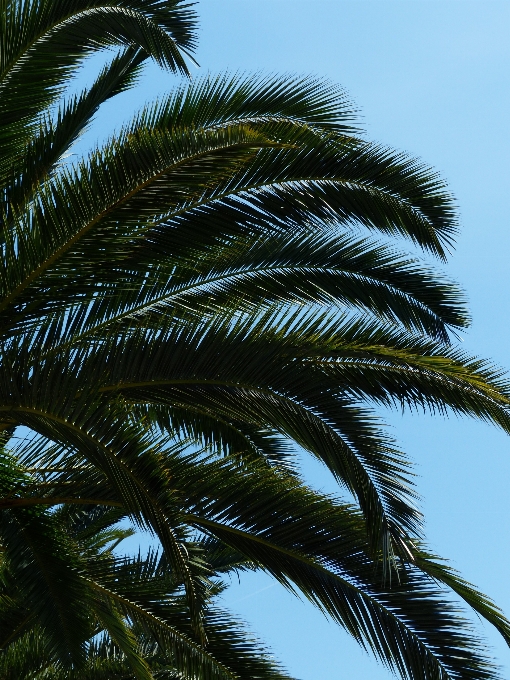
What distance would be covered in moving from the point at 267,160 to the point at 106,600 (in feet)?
10.3

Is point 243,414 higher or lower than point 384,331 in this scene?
lower

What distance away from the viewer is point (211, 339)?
5129mm

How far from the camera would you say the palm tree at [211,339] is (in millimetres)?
4973

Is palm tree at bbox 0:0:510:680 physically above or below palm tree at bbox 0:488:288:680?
above

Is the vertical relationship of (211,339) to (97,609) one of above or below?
above

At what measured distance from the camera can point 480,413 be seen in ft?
19.1

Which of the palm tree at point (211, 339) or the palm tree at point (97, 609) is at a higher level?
the palm tree at point (211, 339)

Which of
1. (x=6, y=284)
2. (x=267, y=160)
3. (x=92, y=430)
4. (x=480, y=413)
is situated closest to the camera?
(x=92, y=430)

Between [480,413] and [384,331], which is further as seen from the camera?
[384,331]

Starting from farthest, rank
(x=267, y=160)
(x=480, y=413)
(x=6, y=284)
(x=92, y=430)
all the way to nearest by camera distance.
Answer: (x=267, y=160)
(x=480, y=413)
(x=6, y=284)
(x=92, y=430)

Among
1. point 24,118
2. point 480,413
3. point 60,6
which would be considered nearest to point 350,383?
point 480,413

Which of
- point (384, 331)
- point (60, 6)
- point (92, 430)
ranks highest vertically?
point (60, 6)

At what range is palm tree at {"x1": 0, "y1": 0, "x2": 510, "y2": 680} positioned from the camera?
4.97 meters

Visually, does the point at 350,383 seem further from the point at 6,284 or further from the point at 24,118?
the point at 24,118
